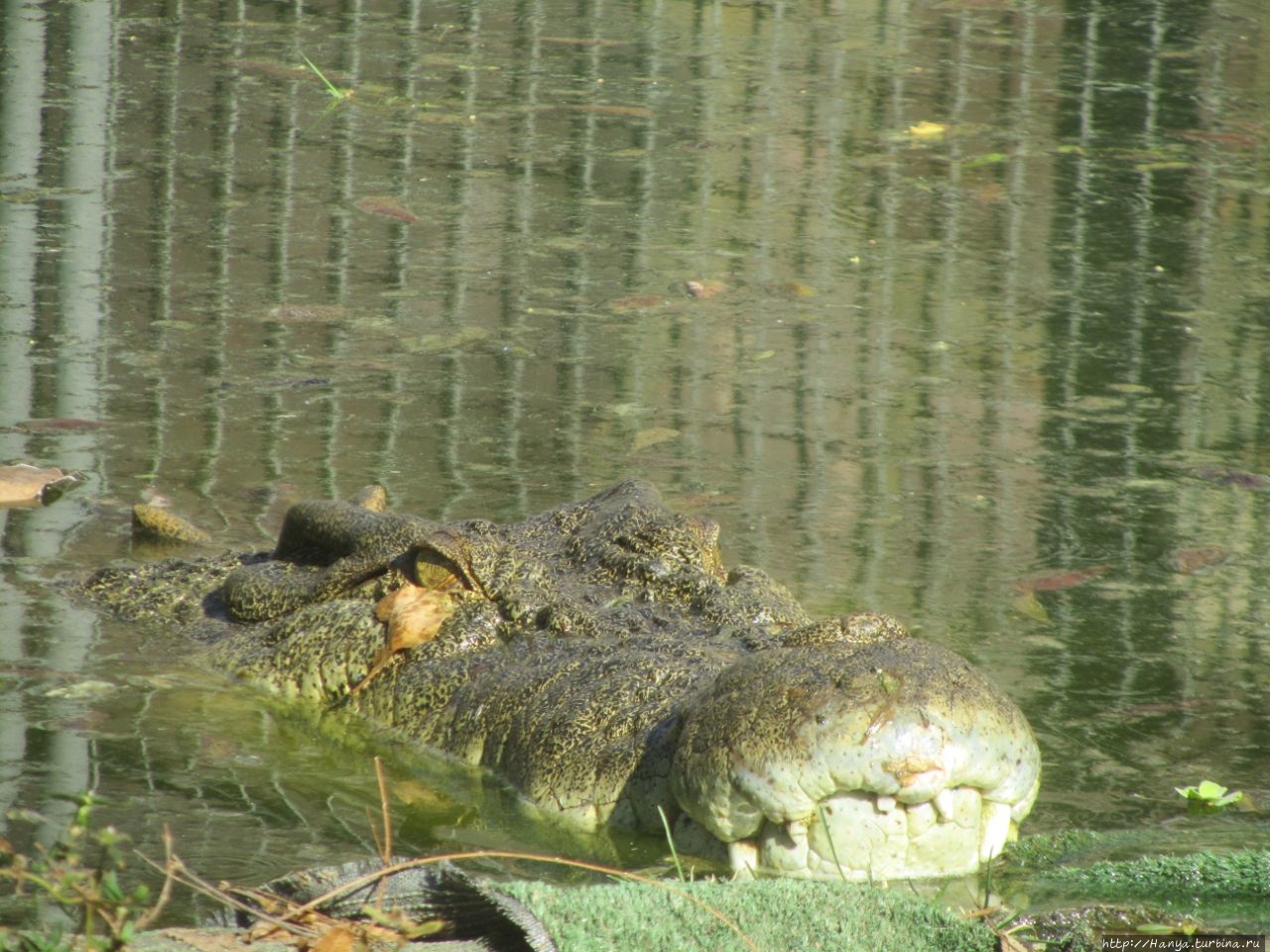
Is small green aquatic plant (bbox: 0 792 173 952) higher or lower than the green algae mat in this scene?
higher

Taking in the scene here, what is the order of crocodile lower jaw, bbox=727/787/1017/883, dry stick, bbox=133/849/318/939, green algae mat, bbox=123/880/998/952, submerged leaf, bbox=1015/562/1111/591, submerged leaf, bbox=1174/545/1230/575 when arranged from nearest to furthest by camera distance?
dry stick, bbox=133/849/318/939
green algae mat, bbox=123/880/998/952
crocodile lower jaw, bbox=727/787/1017/883
submerged leaf, bbox=1015/562/1111/591
submerged leaf, bbox=1174/545/1230/575

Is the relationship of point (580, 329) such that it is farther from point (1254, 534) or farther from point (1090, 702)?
point (1090, 702)

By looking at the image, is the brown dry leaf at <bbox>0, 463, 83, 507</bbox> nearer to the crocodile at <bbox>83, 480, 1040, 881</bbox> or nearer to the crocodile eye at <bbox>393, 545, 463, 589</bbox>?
the crocodile at <bbox>83, 480, 1040, 881</bbox>

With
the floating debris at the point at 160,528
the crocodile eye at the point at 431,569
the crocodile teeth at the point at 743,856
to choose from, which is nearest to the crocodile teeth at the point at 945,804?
the crocodile teeth at the point at 743,856

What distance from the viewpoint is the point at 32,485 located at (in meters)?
5.46

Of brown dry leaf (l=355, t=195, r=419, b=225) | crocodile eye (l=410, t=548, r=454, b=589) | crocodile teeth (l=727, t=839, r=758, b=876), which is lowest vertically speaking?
crocodile teeth (l=727, t=839, r=758, b=876)

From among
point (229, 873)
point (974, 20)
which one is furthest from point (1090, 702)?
point (974, 20)

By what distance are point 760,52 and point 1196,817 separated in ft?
27.5

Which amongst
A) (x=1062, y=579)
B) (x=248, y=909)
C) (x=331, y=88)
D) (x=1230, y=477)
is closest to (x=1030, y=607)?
(x=1062, y=579)

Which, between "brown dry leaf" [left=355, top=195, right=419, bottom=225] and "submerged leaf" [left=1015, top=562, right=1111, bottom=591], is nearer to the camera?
"submerged leaf" [left=1015, top=562, right=1111, bottom=591]

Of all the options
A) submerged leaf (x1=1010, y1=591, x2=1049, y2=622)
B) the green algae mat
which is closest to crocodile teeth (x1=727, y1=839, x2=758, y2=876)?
the green algae mat

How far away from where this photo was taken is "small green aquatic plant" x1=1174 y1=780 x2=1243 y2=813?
3880mm

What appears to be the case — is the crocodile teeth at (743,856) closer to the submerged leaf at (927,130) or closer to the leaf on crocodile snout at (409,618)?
the leaf on crocodile snout at (409,618)

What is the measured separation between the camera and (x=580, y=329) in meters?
7.12
